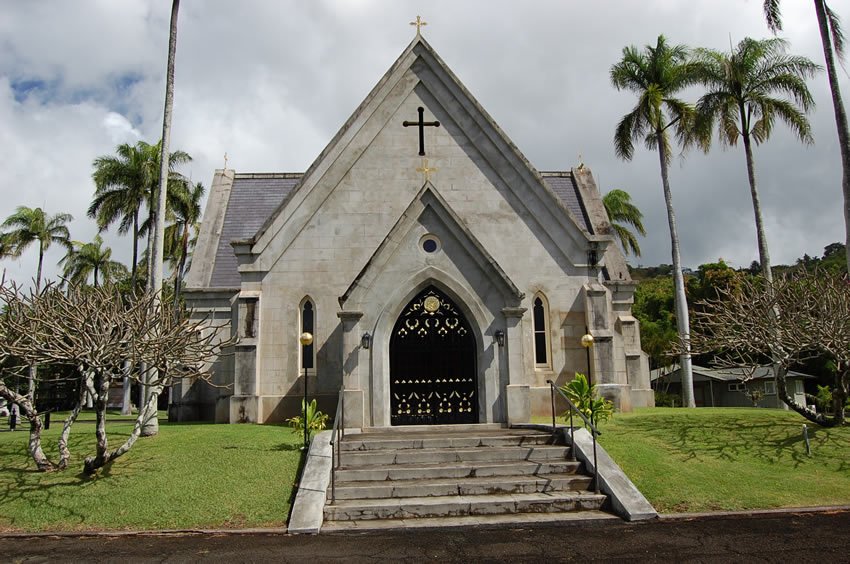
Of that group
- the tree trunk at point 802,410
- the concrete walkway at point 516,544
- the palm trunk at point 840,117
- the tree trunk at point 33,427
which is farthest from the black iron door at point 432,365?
the palm trunk at point 840,117

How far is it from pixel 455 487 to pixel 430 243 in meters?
7.35

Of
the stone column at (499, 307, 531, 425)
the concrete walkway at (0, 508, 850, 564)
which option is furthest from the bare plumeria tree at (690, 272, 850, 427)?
the concrete walkway at (0, 508, 850, 564)

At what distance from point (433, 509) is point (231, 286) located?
13.2m

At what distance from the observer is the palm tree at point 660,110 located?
3088 cm

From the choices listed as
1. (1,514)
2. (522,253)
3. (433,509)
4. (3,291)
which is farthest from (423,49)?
(1,514)

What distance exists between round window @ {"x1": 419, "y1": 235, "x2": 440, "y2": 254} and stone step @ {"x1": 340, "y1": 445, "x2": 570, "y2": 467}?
5875 mm

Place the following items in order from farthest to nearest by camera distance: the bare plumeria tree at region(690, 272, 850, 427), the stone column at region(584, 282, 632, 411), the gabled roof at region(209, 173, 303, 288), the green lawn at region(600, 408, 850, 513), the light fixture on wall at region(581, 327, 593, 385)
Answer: the gabled roof at region(209, 173, 303, 288) < the stone column at region(584, 282, 632, 411) < the light fixture on wall at region(581, 327, 593, 385) < the bare plumeria tree at region(690, 272, 850, 427) < the green lawn at region(600, 408, 850, 513)

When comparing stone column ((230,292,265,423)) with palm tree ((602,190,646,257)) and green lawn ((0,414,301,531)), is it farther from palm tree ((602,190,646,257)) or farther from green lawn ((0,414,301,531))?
palm tree ((602,190,646,257))

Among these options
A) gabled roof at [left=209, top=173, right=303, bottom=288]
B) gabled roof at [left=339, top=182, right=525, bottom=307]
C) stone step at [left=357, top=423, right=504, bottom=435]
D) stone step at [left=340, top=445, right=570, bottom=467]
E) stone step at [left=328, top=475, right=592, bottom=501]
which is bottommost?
stone step at [left=328, top=475, right=592, bottom=501]

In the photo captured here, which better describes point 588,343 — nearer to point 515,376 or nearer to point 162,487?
point 515,376

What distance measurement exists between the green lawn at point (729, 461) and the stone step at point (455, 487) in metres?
1.36

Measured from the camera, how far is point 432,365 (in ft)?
56.9

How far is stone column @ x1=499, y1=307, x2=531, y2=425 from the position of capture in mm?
16297

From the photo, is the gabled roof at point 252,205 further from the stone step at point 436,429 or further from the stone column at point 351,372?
the stone step at point 436,429
